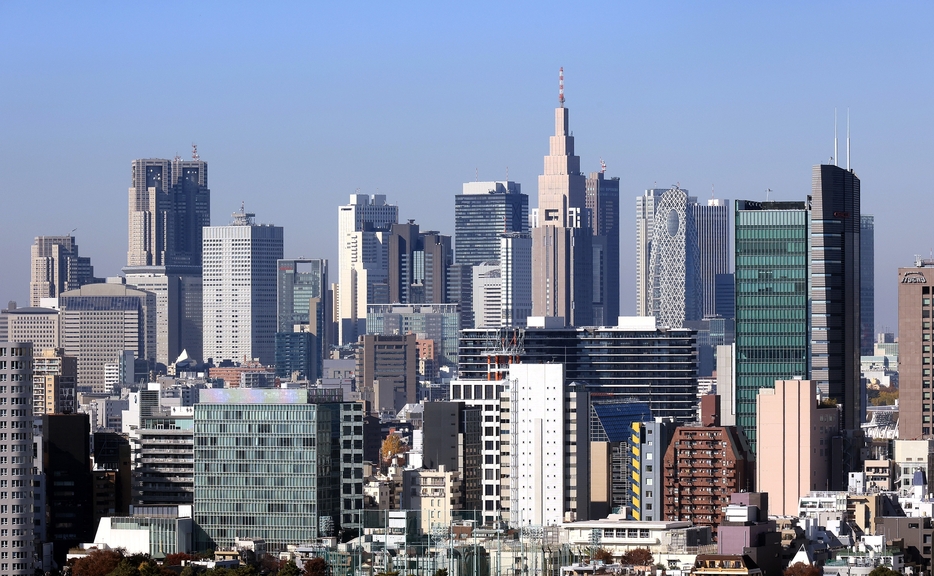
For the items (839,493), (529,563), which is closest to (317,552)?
(529,563)

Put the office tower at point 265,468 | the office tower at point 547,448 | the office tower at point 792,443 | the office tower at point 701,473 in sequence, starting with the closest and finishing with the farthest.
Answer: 1. the office tower at point 265,468
2. the office tower at point 701,473
3. the office tower at point 547,448
4. the office tower at point 792,443

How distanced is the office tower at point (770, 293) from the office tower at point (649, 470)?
63.9 ft

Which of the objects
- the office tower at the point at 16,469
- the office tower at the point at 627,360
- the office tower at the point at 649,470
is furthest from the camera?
the office tower at the point at 627,360

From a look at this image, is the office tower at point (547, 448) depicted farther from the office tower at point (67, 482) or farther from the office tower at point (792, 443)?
the office tower at point (67, 482)

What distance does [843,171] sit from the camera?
138125 mm

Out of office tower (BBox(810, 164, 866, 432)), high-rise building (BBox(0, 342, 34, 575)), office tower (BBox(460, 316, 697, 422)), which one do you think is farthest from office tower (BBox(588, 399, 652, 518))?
office tower (BBox(460, 316, 697, 422))

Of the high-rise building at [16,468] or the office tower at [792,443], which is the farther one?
the office tower at [792,443]

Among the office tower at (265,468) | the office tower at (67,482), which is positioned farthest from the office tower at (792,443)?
the office tower at (67,482)

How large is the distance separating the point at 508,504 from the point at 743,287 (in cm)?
2911

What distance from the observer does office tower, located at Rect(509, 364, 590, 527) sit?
11006 cm

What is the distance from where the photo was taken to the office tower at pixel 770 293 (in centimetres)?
13300

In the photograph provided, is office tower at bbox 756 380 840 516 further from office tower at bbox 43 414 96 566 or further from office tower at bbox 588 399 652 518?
office tower at bbox 43 414 96 566

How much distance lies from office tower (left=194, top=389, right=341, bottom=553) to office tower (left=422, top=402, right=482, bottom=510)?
9956 millimetres

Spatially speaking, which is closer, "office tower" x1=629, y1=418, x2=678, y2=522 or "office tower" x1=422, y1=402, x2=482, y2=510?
"office tower" x1=629, y1=418, x2=678, y2=522
